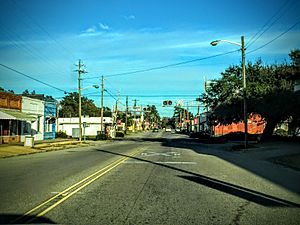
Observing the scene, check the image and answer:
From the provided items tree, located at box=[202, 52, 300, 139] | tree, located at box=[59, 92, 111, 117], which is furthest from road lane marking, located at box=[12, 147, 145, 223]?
tree, located at box=[59, 92, 111, 117]

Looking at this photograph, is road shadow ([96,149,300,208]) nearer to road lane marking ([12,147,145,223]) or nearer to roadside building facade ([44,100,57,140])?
road lane marking ([12,147,145,223])

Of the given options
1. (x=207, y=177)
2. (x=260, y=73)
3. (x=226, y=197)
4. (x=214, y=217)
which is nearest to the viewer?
(x=214, y=217)

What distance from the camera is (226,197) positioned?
956 cm

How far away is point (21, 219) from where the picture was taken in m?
6.97

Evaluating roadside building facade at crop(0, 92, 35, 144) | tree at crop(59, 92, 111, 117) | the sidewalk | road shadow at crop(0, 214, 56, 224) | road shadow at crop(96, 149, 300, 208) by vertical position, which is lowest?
road shadow at crop(96, 149, 300, 208)

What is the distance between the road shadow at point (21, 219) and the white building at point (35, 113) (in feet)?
121

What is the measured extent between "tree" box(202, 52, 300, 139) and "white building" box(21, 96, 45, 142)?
21406 mm

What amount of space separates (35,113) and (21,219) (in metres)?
40.8

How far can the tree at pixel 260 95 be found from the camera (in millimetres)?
31295

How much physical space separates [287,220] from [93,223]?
3.63 meters

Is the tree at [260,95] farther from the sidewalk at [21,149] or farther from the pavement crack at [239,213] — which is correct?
the pavement crack at [239,213]

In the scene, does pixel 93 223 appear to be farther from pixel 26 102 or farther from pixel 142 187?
pixel 26 102

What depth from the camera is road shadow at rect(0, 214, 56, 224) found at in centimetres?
670

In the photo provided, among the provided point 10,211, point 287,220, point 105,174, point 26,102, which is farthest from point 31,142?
point 287,220
